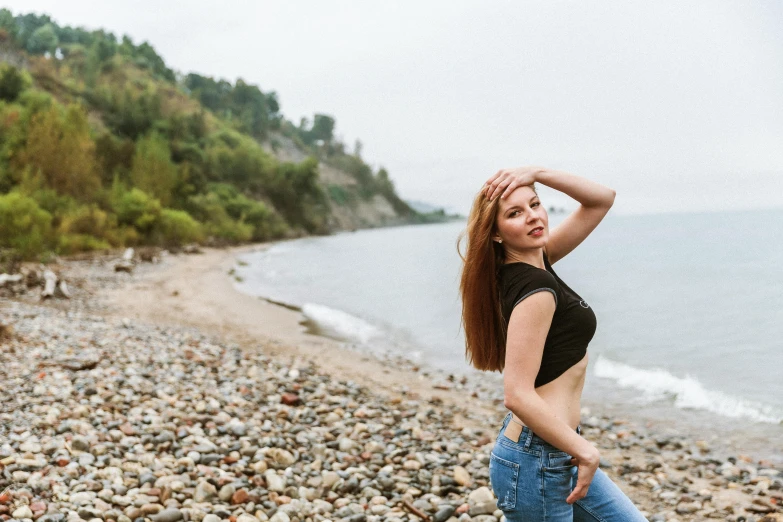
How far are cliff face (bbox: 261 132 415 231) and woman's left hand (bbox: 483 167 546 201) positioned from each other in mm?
133291

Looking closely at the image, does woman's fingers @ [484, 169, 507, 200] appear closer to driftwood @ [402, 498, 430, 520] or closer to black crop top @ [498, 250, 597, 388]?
black crop top @ [498, 250, 597, 388]

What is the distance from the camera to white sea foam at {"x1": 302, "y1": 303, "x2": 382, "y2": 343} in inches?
655

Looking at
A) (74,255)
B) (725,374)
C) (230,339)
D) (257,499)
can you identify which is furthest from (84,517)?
(74,255)

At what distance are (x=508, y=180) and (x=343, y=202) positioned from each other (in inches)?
5959

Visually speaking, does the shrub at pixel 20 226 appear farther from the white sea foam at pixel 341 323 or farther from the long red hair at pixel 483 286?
the long red hair at pixel 483 286

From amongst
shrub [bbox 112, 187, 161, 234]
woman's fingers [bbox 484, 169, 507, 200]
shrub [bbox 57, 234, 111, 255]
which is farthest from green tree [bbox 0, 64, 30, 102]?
woman's fingers [bbox 484, 169, 507, 200]

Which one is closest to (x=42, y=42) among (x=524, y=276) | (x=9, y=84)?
(x=9, y=84)

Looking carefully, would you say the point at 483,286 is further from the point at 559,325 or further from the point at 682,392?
the point at 682,392

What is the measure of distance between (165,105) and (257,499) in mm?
88347

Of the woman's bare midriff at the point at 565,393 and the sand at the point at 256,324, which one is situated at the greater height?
the woman's bare midriff at the point at 565,393

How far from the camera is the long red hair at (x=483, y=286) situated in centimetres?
250

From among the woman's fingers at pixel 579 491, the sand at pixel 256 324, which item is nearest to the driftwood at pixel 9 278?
the sand at pixel 256 324

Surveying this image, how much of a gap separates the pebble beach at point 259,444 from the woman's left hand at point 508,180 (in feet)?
10.6

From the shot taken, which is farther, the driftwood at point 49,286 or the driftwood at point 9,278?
the driftwood at point 9,278
